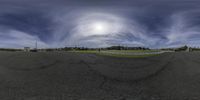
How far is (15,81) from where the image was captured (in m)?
7.72

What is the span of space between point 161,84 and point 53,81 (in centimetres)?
435

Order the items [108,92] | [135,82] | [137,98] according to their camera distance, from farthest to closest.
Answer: [135,82] < [108,92] < [137,98]

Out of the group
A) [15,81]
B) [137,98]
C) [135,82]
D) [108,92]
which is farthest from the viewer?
[135,82]

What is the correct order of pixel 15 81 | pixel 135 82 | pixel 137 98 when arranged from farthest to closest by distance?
pixel 135 82
pixel 15 81
pixel 137 98

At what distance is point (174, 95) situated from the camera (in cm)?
633

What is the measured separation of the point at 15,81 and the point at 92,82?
119 inches

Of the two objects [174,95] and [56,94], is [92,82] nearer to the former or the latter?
[56,94]

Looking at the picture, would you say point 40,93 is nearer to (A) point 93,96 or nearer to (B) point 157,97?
(A) point 93,96

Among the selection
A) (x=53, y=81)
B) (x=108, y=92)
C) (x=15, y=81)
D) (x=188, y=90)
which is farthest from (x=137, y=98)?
(x=15, y=81)

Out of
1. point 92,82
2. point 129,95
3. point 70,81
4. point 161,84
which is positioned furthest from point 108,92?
point 161,84

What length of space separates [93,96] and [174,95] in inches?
103

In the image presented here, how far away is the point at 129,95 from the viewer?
6.40 m

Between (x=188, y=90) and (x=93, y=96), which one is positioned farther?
(x=188, y=90)

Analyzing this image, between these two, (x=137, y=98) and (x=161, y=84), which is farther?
(x=161, y=84)
